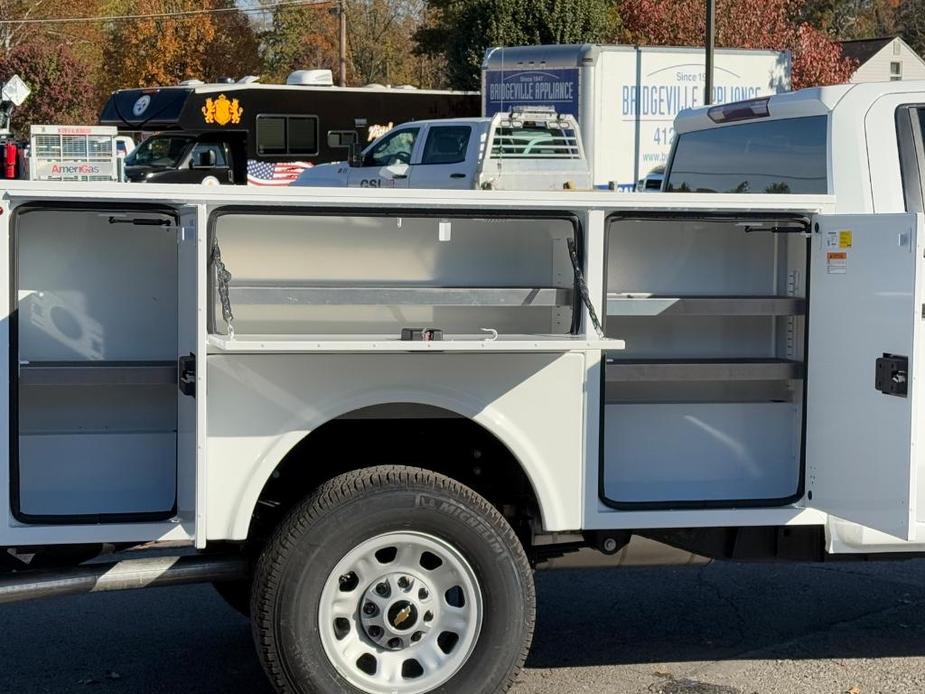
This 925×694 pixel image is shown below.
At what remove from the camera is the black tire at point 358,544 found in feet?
14.3

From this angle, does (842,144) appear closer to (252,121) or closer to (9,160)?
(9,160)

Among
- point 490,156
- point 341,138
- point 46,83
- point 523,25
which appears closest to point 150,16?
point 46,83

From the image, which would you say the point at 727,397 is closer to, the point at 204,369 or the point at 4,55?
the point at 204,369

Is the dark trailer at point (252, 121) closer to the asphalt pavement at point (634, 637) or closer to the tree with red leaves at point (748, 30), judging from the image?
the tree with red leaves at point (748, 30)

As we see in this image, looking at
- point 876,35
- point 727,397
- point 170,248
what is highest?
point 876,35

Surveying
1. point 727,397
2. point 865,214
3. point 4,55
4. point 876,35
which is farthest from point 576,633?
point 876,35

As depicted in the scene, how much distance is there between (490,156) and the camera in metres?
21.3

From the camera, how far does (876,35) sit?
8088cm

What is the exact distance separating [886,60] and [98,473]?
198ft

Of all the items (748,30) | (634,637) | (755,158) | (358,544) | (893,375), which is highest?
(748,30)

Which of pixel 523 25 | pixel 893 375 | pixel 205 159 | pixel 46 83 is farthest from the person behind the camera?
pixel 46 83

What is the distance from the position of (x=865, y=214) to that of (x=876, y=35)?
8151cm

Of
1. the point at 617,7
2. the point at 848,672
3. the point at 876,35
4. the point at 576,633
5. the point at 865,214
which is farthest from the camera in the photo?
the point at 876,35

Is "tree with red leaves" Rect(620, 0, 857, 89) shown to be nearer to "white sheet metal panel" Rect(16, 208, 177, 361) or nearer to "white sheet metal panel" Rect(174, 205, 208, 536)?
"white sheet metal panel" Rect(16, 208, 177, 361)
